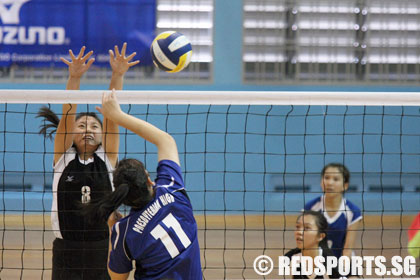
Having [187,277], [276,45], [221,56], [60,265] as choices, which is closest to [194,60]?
[221,56]

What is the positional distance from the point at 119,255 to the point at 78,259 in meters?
0.79

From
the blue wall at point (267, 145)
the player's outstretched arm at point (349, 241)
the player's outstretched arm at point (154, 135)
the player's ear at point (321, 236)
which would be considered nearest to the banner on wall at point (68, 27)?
the blue wall at point (267, 145)

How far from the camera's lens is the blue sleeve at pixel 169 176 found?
2.66 metres

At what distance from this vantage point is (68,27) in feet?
24.1

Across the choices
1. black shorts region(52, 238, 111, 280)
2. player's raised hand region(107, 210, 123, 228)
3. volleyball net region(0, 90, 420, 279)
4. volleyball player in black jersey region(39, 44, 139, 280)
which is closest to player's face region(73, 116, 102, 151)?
volleyball player in black jersey region(39, 44, 139, 280)

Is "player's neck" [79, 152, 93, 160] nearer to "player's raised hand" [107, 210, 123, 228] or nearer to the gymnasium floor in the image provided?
"player's raised hand" [107, 210, 123, 228]

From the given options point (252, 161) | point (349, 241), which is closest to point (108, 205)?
point (349, 241)

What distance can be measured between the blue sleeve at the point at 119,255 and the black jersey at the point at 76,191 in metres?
0.72

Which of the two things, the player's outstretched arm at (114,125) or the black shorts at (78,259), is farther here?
the player's outstretched arm at (114,125)

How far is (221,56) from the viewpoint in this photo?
7730 millimetres

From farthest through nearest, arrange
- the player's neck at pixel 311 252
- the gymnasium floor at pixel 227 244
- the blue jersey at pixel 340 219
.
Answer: the gymnasium floor at pixel 227 244 < the blue jersey at pixel 340 219 < the player's neck at pixel 311 252

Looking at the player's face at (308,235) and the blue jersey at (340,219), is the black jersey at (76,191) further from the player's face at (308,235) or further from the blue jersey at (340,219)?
the blue jersey at (340,219)

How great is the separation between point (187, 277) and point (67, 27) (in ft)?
17.6

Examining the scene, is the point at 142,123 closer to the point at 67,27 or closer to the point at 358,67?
the point at 67,27
